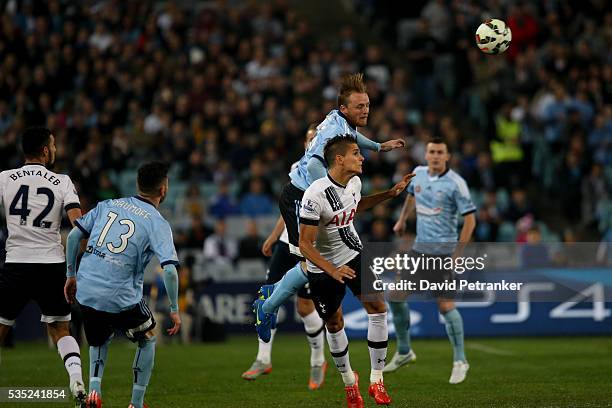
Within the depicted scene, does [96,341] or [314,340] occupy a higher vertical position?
[96,341]

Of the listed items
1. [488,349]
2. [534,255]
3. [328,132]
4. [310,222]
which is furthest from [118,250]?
[534,255]

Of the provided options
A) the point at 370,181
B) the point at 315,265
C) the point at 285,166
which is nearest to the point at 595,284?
the point at 370,181

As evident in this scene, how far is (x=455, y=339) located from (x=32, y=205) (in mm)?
5287

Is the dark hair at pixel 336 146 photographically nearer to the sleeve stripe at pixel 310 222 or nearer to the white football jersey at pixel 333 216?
the white football jersey at pixel 333 216

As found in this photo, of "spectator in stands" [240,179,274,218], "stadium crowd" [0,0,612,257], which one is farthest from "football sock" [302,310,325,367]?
"spectator in stands" [240,179,274,218]

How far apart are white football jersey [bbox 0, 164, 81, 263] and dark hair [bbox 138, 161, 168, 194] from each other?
1.06 meters

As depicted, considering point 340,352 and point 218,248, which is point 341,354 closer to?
point 340,352

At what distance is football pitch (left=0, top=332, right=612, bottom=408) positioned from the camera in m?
10.5

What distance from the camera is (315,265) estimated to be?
9.23 m

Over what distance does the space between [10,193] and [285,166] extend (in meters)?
12.1

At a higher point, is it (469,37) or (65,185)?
(469,37)

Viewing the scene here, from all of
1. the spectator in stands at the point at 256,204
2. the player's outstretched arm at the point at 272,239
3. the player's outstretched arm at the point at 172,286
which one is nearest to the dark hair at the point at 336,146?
the player's outstretched arm at the point at 172,286

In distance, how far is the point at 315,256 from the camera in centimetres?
905

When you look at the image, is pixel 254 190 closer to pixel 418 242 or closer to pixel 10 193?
pixel 418 242
